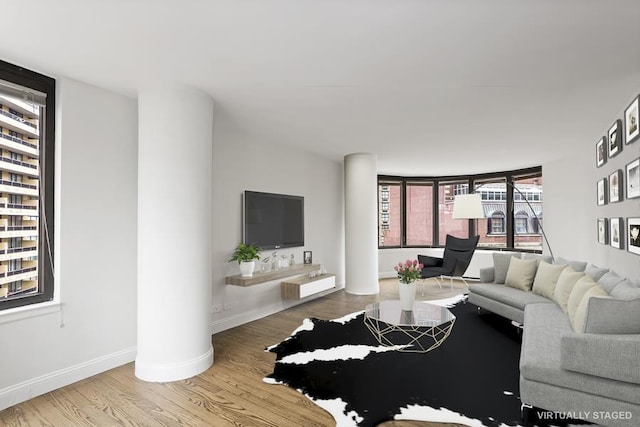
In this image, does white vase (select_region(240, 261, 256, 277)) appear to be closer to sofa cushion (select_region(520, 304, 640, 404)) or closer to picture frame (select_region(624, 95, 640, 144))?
sofa cushion (select_region(520, 304, 640, 404))

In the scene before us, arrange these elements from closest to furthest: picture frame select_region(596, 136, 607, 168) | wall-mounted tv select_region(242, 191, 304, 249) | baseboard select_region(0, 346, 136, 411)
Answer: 1. baseboard select_region(0, 346, 136, 411)
2. picture frame select_region(596, 136, 607, 168)
3. wall-mounted tv select_region(242, 191, 304, 249)

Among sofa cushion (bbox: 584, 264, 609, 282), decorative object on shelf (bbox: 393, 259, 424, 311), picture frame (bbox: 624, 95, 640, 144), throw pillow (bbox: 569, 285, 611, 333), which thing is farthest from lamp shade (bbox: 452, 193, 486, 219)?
throw pillow (bbox: 569, 285, 611, 333)

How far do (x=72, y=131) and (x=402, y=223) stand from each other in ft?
22.7

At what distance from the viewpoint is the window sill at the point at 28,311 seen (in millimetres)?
2449

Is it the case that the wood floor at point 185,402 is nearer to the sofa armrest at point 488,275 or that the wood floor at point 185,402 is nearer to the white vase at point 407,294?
the white vase at point 407,294

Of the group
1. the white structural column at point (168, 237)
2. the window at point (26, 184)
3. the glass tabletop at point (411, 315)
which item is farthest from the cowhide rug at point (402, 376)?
the window at point (26, 184)

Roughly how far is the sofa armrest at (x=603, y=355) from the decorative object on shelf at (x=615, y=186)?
2228 millimetres

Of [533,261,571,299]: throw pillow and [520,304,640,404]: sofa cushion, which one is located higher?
[533,261,571,299]: throw pillow

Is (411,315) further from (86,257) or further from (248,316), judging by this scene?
(86,257)

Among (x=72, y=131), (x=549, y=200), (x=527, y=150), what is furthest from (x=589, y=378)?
(x=549, y=200)

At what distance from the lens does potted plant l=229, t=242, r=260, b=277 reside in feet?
13.5

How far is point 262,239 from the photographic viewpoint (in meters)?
4.66

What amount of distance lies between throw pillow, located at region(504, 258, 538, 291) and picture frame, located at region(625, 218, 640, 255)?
3.41 feet

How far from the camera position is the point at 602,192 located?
14.5ft
